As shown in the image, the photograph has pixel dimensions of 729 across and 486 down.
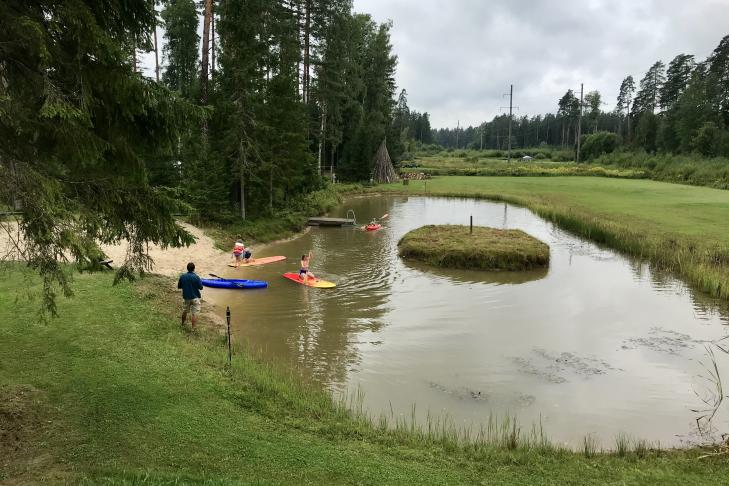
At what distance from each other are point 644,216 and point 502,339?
77.4 feet

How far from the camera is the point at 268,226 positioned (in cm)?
2744

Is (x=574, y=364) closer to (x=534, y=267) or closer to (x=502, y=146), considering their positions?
(x=534, y=267)

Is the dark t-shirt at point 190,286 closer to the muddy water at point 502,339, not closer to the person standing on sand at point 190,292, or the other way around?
the person standing on sand at point 190,292

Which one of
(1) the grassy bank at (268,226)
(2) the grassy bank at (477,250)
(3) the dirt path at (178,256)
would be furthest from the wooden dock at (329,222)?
(3) the dirt path at (178,256)

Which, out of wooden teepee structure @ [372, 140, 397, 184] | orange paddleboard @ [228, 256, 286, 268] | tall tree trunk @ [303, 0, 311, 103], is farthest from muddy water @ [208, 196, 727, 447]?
wooden teepee structure @ [372, 140, 397, 184]

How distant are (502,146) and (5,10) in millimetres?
160421

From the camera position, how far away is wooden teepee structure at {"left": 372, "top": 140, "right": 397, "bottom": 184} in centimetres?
6075

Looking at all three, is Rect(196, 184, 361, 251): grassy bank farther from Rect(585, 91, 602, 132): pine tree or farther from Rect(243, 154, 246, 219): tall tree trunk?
Rect(585, 91, 602, 132): pine tree

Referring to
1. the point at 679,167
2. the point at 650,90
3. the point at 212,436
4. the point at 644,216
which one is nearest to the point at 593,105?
the point at 650,90

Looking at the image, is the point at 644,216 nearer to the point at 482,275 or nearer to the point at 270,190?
the point at 482,275

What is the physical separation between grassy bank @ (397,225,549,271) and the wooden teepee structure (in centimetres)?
3578

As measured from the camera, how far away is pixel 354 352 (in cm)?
1238

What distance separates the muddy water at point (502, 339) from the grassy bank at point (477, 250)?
0.83 metres

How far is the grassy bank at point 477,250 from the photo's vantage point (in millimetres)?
21828
